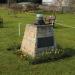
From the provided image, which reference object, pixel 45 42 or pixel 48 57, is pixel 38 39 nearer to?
pixel 45 42

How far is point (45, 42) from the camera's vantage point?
13.0 m

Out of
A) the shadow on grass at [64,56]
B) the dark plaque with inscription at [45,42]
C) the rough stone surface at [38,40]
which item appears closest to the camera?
the shadow on grass at [64,56]

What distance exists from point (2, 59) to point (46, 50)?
1929 mm

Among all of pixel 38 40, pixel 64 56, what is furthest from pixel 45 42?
pixel 64 56

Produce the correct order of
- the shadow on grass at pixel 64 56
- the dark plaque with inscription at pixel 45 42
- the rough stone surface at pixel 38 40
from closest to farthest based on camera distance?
the shadow on grass at pixel 64 56 → the rough stone surface at pixel 38 40 → the dark plaque with inscription at pixel 45 42

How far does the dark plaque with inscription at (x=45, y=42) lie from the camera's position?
1279cm

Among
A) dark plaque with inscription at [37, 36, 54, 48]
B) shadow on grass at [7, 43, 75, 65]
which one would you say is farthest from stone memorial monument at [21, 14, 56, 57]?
shadow on grass at [7, 43, 75, 65]

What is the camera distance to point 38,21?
13062 millimetres

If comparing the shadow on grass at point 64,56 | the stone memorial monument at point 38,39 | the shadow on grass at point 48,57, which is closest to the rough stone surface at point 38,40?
the stone memorial monument at point 38,39

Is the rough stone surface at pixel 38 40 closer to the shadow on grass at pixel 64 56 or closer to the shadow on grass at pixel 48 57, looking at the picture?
the shadow on grass at pixel 48 57

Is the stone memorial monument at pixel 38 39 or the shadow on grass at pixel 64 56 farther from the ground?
the stone memorial monument at pixel 38 39

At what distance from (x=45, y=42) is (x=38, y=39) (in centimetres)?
40

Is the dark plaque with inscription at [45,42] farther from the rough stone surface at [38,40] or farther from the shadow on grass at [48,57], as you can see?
the shadow on grass at [48,57]

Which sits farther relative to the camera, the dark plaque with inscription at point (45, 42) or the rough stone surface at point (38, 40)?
the dark plaque with inscription at point (45, 42)
